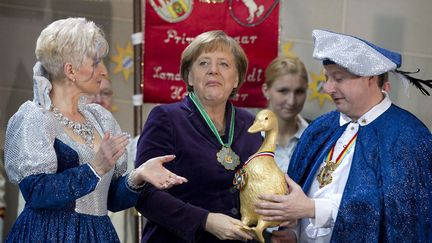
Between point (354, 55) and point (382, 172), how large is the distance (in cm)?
44

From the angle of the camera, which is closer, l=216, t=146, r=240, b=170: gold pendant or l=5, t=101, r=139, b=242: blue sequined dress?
l=5, t=101, r=139, b=242: blue sequined dress

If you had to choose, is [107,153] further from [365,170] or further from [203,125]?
[365,170]

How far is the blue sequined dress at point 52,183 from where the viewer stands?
9.43 ft

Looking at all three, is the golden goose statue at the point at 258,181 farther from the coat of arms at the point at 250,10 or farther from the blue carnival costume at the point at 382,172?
the coat of arms at the point at 250,10

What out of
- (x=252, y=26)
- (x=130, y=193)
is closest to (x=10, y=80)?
(x=252, y=26)

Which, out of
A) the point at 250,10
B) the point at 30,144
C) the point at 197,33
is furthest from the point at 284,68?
the point at 30,144

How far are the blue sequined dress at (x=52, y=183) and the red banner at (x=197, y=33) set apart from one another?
6.63ft

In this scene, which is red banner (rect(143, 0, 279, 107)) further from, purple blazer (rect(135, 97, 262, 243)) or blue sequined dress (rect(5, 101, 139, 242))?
blue sequined dress (rect(5, 101, 139, 242))

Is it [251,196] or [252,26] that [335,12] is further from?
[251,196]

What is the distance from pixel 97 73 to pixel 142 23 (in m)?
2.01

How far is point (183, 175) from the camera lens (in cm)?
327

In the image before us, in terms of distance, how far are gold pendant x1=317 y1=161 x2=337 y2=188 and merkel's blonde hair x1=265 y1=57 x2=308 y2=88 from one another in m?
1.58

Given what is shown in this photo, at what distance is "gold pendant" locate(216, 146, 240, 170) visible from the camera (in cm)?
330

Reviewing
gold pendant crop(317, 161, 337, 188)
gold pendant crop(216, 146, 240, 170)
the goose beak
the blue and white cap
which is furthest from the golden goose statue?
the blue and white cap
